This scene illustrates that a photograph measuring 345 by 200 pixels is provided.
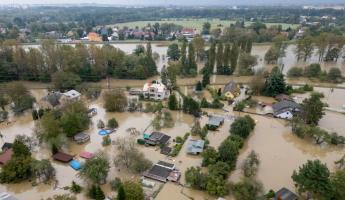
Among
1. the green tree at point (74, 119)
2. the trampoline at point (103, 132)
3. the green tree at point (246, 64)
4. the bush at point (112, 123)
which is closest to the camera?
the green tree at point (74, 119)

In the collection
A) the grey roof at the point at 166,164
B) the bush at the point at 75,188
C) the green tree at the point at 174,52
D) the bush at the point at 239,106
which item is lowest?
the bush at the point at 75,188

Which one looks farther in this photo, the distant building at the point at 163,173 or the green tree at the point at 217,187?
the distant building at the point at 163,173

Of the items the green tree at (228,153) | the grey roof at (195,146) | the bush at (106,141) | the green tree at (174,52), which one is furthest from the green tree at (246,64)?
→ the bush at (106,141)

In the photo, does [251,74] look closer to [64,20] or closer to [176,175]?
[176,175]

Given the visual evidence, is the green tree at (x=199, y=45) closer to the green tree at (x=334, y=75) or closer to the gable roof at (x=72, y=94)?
the green tree at (x=334, y=75)

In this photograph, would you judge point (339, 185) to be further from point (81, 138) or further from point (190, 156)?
point (81, 138)

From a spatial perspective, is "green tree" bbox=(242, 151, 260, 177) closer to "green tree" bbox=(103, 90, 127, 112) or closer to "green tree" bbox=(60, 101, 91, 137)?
"green tree" bbox=(60, 101, 91, 137)

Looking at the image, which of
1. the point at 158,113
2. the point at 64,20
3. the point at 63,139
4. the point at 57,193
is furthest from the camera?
the point at 64,20

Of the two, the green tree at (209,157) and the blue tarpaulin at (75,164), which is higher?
the green tree at (209,157)

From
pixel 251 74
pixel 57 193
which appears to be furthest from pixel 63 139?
pixel 251 74
